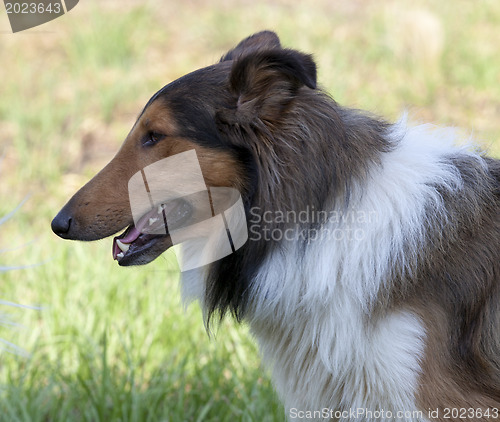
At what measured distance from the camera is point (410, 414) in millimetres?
2350

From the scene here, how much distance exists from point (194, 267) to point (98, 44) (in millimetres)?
5913

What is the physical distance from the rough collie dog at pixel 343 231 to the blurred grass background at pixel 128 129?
63 centimetres

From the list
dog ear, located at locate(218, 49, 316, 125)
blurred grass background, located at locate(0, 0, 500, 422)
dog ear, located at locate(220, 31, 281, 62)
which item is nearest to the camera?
dog ear, located at locate(218, 49, 316, 125)

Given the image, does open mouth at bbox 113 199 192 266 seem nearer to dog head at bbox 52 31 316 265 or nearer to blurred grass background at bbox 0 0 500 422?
dog head at bbox 52 31 316 265

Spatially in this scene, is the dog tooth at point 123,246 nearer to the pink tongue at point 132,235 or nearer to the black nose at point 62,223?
the pink tongue at point 132,235

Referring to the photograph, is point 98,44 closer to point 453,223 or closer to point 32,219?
point 32,219

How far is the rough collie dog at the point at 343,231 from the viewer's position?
2.37 metres

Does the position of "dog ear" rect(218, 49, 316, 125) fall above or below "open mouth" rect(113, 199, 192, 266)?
above

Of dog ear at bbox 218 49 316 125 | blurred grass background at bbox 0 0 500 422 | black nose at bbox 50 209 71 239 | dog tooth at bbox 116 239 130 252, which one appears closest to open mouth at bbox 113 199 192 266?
dog tooth at bbox 116 239 130 252

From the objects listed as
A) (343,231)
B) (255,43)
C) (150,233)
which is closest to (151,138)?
(150,233)

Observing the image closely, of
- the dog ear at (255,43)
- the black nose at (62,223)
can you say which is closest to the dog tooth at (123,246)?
the black nose at (62,223)

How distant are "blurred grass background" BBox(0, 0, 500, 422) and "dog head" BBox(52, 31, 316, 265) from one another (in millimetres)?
656

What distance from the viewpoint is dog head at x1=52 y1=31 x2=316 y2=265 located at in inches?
94.7

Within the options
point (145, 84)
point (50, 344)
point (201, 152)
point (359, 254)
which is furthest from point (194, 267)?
point (145, 84)
